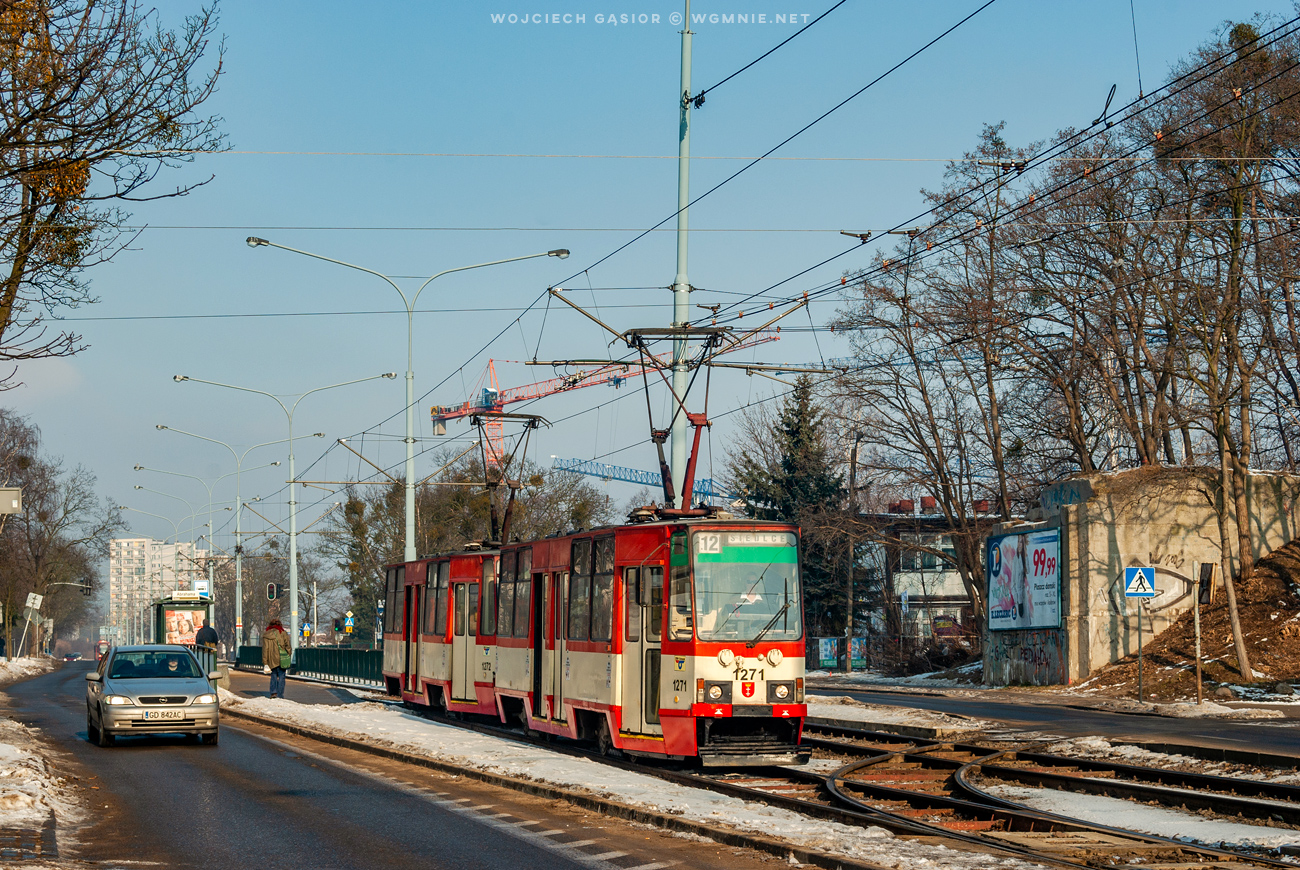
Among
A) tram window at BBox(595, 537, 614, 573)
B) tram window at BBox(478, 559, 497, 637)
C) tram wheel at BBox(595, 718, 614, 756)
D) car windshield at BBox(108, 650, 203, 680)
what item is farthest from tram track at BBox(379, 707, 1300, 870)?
car windshield at BBox(108, 650, 203, 680)

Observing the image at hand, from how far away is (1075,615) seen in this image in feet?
113

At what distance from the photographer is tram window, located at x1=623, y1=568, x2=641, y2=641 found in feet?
55.9

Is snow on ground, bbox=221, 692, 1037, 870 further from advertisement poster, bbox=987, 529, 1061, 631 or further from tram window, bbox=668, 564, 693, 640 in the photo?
advertisement poster, bbox=987, 529, 1061, 631

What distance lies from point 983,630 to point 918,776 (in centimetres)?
2550

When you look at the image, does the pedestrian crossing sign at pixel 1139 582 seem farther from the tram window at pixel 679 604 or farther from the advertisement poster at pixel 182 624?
the advertisement poster at pixel 182 624

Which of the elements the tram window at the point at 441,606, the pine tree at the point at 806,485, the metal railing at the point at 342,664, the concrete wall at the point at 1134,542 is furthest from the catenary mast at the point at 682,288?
the pine tree at the point at 806,485

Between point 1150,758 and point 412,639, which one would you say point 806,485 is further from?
point 1150,758

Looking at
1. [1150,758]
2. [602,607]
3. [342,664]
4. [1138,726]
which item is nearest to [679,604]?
[602,607]

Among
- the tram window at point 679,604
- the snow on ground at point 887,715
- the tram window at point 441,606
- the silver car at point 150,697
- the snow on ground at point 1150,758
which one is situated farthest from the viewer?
the tram window at point 441,606

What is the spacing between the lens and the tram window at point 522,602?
2147cm

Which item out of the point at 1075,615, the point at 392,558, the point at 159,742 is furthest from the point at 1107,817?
the point at 392,558

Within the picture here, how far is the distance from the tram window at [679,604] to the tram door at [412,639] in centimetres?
1332

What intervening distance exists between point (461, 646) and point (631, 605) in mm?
9025

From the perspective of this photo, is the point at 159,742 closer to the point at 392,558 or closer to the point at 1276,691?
the point at 1276,691
